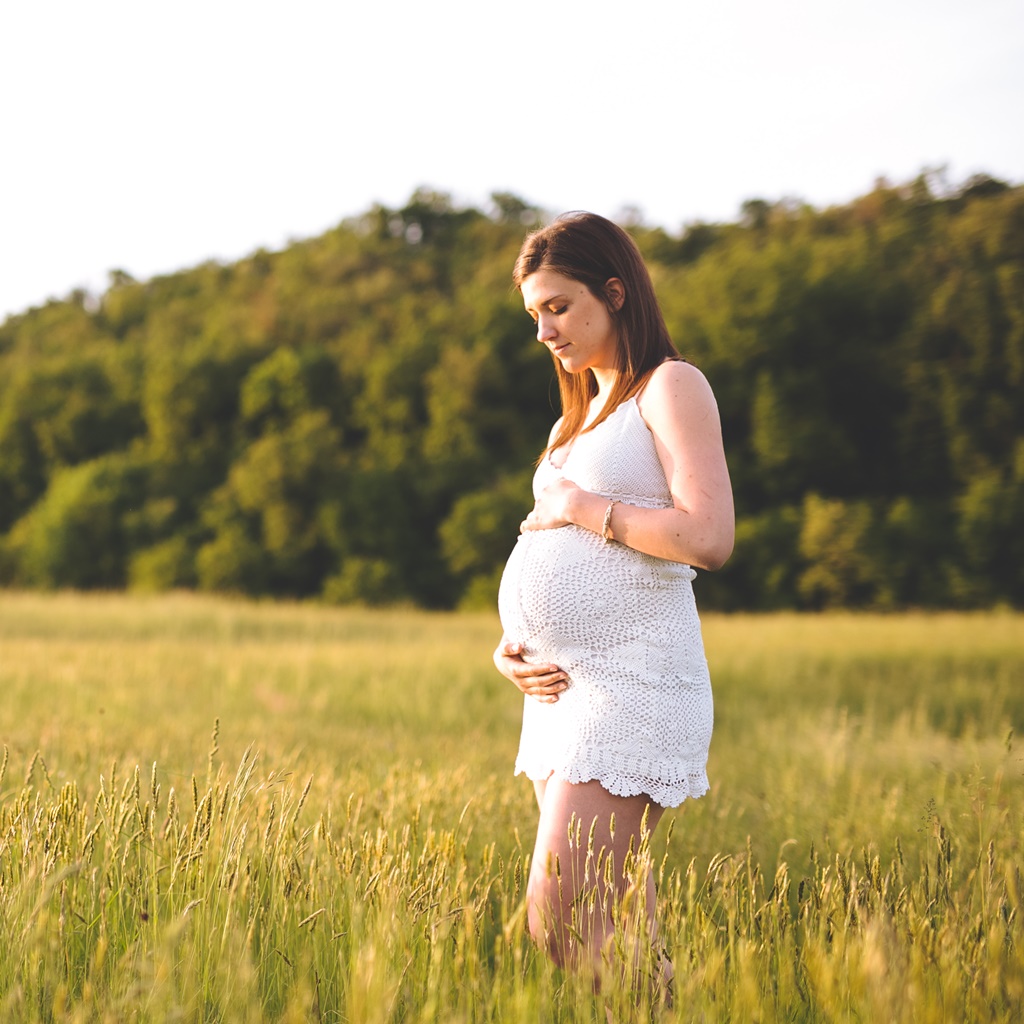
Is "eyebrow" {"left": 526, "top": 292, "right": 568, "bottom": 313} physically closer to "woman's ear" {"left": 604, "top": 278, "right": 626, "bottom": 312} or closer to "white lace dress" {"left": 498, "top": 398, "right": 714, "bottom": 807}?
"woman's ear" {"left": 604, "top": 278, "right": 626, "bottom": 312}

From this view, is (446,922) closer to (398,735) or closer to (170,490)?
(398,735)

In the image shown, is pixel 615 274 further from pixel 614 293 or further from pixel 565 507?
pixel 565 507

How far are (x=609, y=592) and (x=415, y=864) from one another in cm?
101

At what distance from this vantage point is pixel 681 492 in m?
2.23

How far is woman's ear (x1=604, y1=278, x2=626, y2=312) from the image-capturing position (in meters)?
2.48

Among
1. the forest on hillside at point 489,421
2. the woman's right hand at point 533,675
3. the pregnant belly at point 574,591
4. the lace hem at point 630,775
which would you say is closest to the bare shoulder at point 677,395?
the pregnant belly at point 574,591

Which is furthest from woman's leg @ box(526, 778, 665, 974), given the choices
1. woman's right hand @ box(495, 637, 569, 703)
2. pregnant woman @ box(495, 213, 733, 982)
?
woman's right hand @ box(495, 637, 569, 703)

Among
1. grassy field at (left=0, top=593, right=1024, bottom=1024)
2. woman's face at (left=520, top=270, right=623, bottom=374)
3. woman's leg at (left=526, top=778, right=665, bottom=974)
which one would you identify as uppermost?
woman's face at (left=520, top=270, right=623, bottom=374)

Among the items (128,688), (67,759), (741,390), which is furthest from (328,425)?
(67,759)

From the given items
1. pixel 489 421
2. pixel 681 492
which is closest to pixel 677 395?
pixel 681 492

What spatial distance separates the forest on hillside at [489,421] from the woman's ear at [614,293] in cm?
2550

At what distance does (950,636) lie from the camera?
50.1 feet

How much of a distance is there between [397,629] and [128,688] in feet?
33.6

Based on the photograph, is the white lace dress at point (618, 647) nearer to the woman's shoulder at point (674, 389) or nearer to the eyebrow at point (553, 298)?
the woman's shoulder at point (674, 389)
